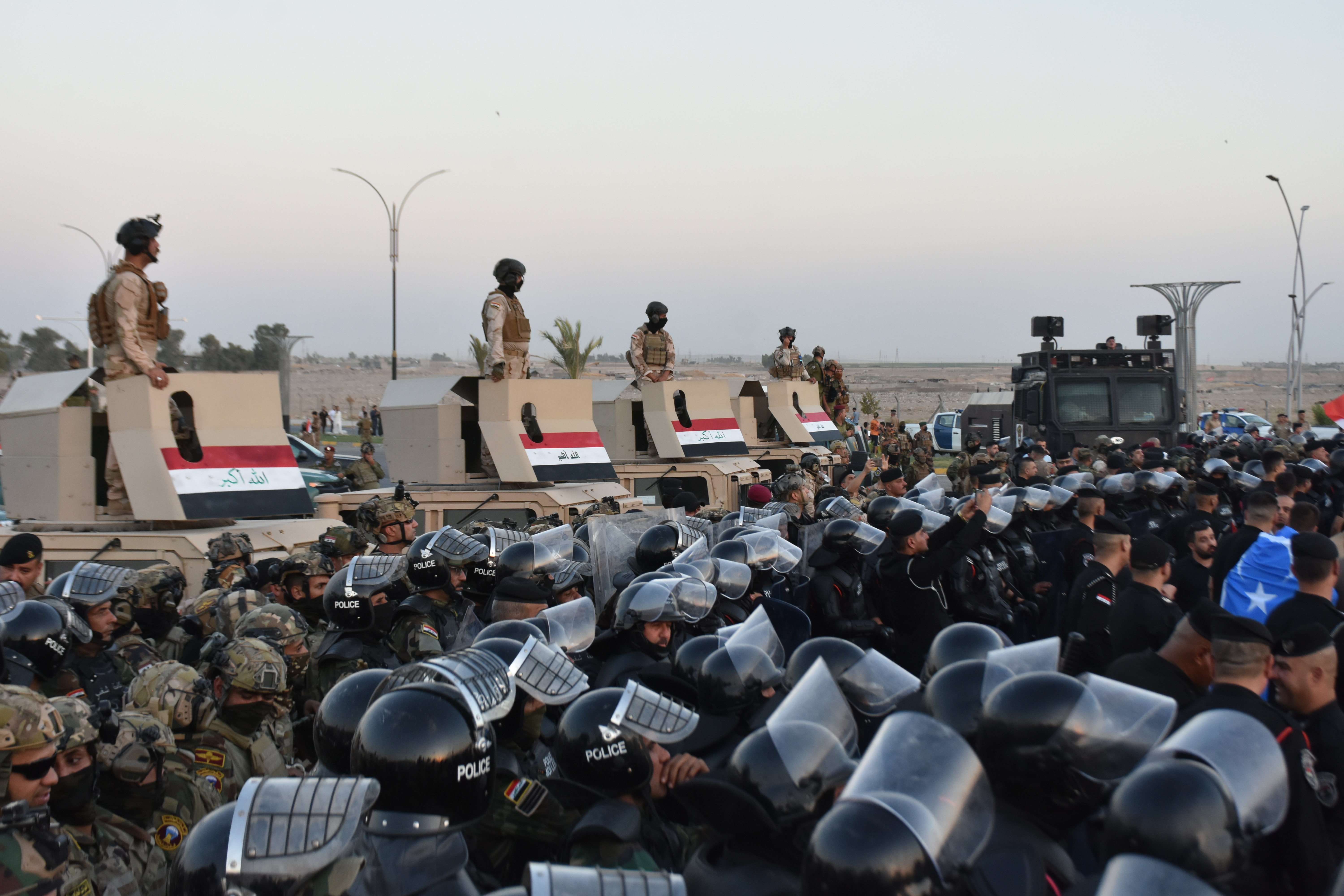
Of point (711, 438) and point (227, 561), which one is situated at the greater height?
point (711, 438)

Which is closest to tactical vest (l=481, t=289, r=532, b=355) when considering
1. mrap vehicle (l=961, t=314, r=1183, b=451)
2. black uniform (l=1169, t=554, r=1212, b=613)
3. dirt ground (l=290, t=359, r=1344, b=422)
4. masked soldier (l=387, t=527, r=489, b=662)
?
masked soldier (l=387, t=527, r=489, b=662)

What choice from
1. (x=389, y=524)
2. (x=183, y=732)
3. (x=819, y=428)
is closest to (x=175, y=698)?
(x=183, y=732)

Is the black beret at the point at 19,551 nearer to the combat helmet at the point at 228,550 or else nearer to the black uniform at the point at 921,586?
the combat helmet at the point at 228,550

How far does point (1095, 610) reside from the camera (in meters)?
6.08

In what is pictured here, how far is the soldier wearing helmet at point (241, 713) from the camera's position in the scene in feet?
13.5

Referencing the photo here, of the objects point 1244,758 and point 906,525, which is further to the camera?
point 906,525

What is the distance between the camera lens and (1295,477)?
955 cm

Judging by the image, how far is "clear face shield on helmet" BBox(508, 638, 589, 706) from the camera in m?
3.49

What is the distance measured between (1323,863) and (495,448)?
7705 millimetres

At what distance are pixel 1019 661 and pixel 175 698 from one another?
113 inches

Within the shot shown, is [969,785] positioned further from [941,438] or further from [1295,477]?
[941,438]

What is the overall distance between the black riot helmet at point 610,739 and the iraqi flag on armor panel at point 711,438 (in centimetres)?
932

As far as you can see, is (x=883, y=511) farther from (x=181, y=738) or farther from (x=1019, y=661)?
(x=181, y=738)

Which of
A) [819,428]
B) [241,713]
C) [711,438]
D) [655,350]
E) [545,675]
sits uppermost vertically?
[655,350]
